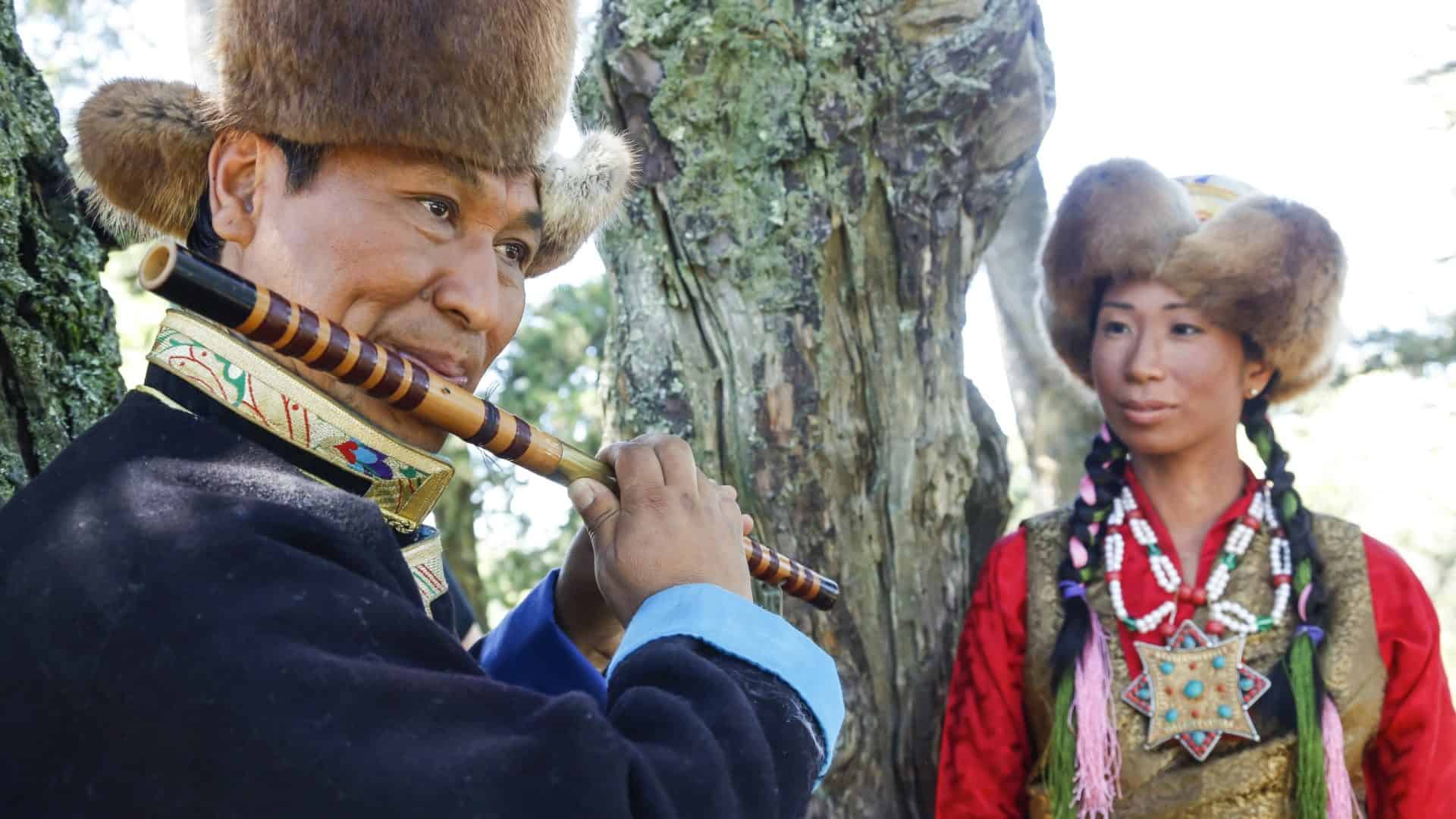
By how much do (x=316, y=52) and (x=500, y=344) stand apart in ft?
1.61

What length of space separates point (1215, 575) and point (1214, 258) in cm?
81

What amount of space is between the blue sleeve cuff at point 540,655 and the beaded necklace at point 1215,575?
65.4 inches

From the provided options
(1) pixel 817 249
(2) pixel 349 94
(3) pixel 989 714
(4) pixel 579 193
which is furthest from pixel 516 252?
(3) pixel 989 714

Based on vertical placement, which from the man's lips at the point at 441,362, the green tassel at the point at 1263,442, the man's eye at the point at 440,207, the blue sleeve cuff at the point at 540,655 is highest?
the green tassel at the point at 1263,442

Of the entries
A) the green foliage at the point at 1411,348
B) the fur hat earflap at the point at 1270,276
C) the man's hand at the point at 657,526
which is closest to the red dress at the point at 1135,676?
the fur hat earflap at the point at 1270,276

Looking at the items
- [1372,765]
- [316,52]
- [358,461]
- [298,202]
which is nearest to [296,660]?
[358,461]

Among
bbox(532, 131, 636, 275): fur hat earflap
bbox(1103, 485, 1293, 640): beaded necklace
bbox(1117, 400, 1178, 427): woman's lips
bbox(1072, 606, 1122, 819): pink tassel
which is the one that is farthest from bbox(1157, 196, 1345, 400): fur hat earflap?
bbox(532, 131, 636, 275): fur hat earflap

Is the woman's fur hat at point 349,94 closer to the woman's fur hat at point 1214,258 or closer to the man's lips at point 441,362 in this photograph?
the man's lips at point 441,362

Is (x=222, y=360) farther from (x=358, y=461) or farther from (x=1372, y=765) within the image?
(x=1372, y=765)

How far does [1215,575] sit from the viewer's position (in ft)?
10.7

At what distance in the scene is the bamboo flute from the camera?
1436 mm

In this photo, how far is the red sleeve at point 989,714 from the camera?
10.3 feet

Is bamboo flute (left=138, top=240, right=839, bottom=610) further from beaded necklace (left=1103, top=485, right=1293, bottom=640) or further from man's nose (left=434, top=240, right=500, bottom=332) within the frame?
beaded necklace (left=1103, top=485, right=1293, bottom=640)

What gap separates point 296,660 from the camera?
1293 millimetres
